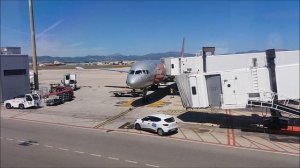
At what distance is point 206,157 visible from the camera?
21.6 meters

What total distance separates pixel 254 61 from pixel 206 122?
7719 mm

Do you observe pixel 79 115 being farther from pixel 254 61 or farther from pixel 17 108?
pixel 254 61

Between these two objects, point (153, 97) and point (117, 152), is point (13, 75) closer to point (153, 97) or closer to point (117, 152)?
point (153, 97)

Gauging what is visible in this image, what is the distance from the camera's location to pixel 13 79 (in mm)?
54312

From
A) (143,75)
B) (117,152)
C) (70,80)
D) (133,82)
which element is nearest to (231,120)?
(133,82)

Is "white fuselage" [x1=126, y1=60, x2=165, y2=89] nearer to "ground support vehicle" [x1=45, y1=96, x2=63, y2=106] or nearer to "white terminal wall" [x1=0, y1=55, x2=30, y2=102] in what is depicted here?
"ground support vehicle" [x1=45, y1=96, x2=63, y2=106]

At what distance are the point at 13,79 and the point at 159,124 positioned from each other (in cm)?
3433

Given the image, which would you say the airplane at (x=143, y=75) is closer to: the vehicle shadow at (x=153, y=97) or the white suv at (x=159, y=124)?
the vehicle shadow at (x=153, y=97)

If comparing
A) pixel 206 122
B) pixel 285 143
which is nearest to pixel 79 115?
pixel 206 122

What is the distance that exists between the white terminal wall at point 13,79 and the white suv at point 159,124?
30657mm

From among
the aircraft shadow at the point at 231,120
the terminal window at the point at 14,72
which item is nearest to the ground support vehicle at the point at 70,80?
the terminal window at the point at 14,72

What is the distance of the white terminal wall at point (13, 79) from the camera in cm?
5244

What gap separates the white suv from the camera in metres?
28.7

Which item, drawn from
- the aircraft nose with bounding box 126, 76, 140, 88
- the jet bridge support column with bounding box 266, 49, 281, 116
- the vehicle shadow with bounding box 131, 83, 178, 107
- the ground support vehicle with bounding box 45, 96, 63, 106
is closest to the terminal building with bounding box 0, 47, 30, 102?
the ground support vehicle with bounding box 45, 96, 63, 106
